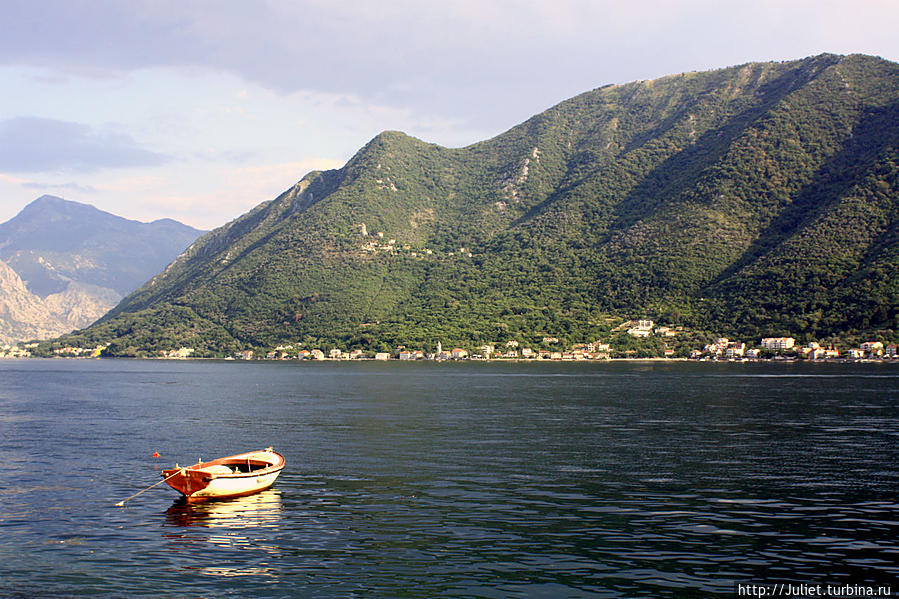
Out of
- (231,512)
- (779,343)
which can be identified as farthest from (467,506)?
(779,343)

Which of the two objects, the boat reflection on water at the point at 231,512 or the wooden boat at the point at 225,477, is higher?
the wooden boat at the point at 225,477

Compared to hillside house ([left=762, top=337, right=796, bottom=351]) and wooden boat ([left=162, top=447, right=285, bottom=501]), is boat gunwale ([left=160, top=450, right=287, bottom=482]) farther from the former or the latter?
hillside house ([left=762, top=337, right=796, bottom=351])

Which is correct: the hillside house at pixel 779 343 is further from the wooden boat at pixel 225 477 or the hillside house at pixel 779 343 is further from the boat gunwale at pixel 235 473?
the wooden boat at pixel 225 477

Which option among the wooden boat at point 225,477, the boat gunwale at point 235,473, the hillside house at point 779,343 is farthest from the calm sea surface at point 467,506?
the hillside house at point 779,343

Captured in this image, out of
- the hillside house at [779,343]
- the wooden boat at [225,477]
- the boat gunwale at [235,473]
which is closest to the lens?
the wooden boat at [225,477]

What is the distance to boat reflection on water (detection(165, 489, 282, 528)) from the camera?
1214 inches

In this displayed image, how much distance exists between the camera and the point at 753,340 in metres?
184

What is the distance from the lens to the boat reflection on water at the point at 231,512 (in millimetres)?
30844

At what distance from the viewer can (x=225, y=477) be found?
35.3 m

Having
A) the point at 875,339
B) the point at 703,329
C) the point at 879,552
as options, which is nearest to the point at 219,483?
the point at 879,552

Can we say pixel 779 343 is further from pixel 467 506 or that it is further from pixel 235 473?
pixel 235 473

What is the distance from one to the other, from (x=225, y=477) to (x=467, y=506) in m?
12.6

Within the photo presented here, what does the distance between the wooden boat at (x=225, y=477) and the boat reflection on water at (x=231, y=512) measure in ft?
1.31

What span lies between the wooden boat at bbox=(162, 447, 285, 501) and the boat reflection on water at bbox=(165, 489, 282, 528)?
0.40 m
